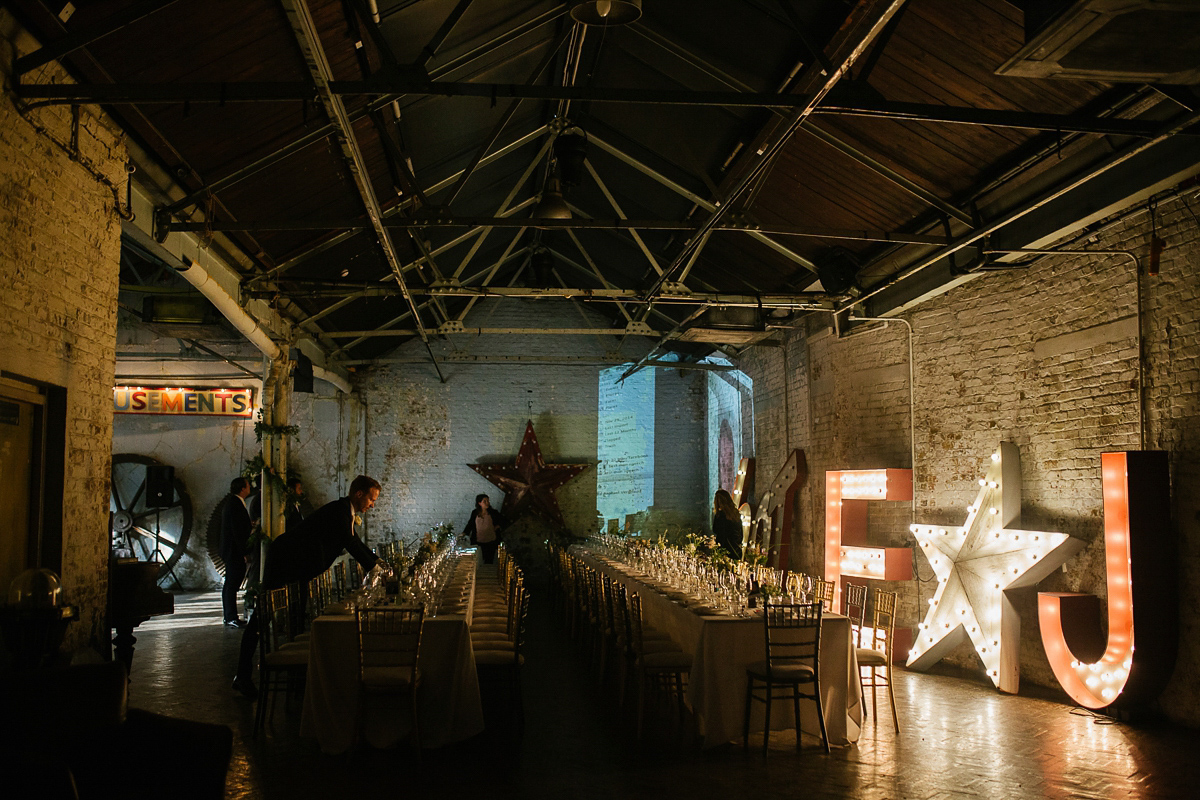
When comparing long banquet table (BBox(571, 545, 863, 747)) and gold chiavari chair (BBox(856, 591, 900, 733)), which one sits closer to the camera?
long banquet table (BBox(571, 545, 863, 747))

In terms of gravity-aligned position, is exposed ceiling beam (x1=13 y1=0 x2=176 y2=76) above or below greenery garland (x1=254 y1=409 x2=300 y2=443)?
above

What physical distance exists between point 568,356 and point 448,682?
9.74 meters

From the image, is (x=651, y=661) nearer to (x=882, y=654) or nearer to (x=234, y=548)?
(x=882, y=654)

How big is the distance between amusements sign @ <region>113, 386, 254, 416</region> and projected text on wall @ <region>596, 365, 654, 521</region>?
606cm

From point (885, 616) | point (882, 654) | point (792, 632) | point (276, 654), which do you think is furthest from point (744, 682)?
point (276, 654)

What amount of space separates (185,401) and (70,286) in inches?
375

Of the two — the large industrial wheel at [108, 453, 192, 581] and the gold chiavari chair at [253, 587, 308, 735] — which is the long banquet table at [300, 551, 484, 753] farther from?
the large industrial wheel at [108, 453, 192, 581]

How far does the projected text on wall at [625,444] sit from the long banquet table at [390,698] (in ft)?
32.0

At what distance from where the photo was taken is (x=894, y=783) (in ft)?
14.8

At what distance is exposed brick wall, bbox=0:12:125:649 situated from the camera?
4.54 metres

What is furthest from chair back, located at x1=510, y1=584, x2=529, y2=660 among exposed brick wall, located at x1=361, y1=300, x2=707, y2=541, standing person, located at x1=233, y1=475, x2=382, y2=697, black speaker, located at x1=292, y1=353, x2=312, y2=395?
exposed brick wall, located at x1=361, y1=300, x2=707, y2=541

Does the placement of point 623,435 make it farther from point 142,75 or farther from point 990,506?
point 142,75

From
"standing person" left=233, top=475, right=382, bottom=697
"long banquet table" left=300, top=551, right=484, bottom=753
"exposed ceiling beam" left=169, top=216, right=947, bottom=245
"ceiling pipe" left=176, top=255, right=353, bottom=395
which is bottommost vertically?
"long banquet table" left=300, top=551, right=484, bottom=753

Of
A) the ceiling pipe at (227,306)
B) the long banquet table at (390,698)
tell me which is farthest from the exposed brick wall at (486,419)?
the long banquet table at (390,698)
